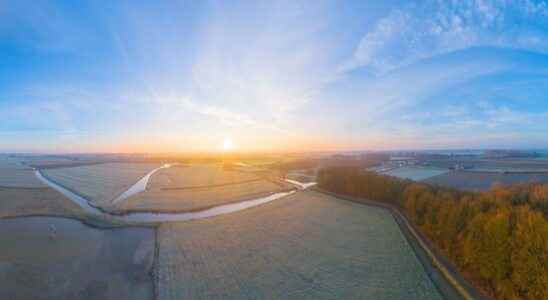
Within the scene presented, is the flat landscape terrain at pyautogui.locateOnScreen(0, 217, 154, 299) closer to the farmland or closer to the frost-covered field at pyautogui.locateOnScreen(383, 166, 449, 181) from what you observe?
the farmland

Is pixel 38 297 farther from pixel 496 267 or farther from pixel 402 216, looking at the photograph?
pixel 402 216

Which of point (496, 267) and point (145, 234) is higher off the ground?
point (496, 267)

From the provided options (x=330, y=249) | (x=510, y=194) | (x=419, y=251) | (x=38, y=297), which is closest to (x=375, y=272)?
(x=330, y=249)

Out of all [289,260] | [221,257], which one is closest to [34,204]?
[221,257]

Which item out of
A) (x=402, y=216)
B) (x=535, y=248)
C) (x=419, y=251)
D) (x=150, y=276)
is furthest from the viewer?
(x=402, y=216)

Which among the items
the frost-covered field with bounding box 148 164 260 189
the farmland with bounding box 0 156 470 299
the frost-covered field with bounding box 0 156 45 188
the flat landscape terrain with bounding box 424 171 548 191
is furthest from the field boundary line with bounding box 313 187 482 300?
the frost-covered field with bounding box 0 156 45 188

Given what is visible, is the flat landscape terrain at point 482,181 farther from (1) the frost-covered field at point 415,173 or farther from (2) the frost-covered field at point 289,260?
(2) the frost-covered field at point 289,260

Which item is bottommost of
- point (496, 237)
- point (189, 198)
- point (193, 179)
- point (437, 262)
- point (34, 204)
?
point (437, 262)

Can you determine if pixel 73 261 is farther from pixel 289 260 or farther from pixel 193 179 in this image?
pixel 193 179
